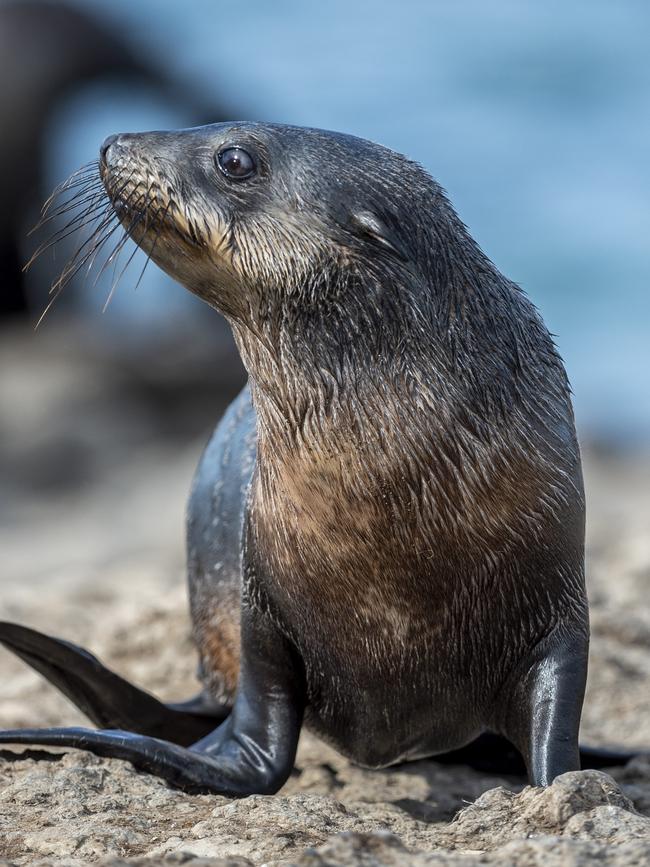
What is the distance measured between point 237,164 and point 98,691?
1746 millimetres

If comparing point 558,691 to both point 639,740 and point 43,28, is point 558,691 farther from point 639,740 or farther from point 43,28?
point 43,28

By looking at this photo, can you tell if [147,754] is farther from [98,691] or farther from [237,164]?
[237,164]

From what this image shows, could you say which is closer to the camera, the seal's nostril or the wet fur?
the wet fur

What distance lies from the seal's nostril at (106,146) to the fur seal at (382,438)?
1.0 inches

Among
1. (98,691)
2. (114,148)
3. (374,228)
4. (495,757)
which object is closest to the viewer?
(374,228)

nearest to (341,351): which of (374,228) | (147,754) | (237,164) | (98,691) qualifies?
(374,228)

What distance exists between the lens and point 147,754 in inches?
156

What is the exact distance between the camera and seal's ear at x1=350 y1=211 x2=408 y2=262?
375 cm

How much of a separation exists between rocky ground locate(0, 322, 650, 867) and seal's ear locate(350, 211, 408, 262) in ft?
4.60

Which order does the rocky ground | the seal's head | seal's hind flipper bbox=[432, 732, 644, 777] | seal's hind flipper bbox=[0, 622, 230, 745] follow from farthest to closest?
seal's hind flipper bbox=[432, 732, 644, 777], seal's hind flipper bbox=[0, 622, 230, 745], the seal's head, the rocky ground

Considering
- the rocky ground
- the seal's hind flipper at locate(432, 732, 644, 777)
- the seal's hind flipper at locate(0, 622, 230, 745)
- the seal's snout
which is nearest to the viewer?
the rocky ground

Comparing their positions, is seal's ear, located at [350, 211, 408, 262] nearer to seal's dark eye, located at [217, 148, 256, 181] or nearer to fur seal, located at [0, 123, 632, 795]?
fur seal, located at [0, 123, 632, 795]

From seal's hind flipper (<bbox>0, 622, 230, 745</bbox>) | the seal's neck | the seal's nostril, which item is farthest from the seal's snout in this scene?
seal's hind flipper (<bbox>0, 622, 230, 745</bbox>)

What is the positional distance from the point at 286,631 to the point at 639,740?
1.70m
